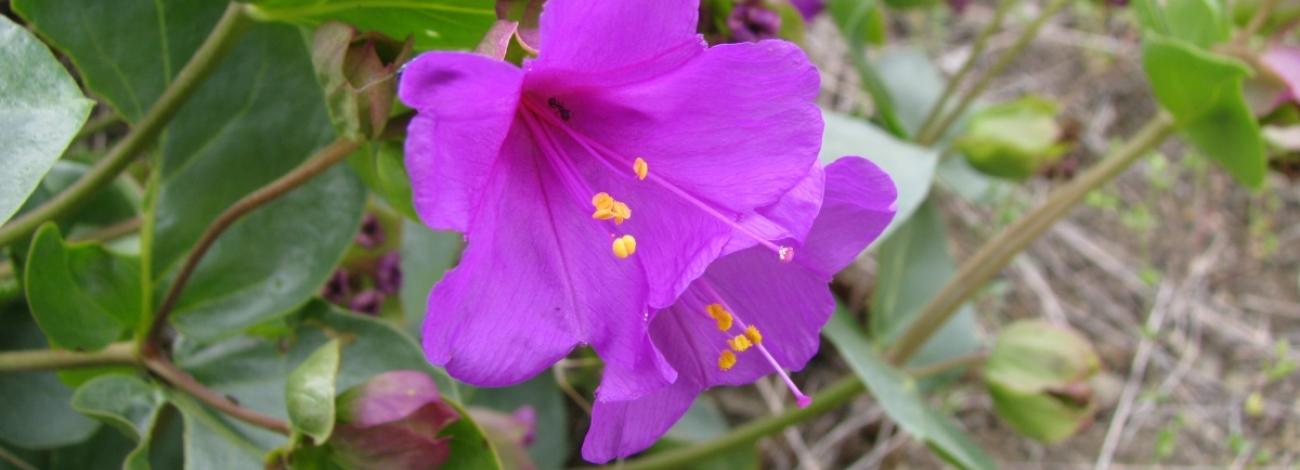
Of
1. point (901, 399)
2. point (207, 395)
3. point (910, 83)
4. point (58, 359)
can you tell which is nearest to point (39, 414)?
point (58, 359)

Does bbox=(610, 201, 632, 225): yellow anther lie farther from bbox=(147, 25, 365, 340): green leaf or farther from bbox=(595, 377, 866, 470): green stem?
bbox=(595, 377, 866, 470): green stem

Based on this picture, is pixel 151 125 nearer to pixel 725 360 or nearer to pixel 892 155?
pixel 725 360

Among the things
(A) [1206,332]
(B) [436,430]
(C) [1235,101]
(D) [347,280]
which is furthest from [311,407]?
(A) [1206,332]

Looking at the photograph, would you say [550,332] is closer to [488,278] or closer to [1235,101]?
[488,278]

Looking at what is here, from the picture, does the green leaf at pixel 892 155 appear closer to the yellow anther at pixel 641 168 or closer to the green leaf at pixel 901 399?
the green leaf at pixel 901 399

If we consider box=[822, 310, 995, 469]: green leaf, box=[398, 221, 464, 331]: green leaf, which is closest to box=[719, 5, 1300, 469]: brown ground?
box=[822, 310, 995, 469]: green leaf
